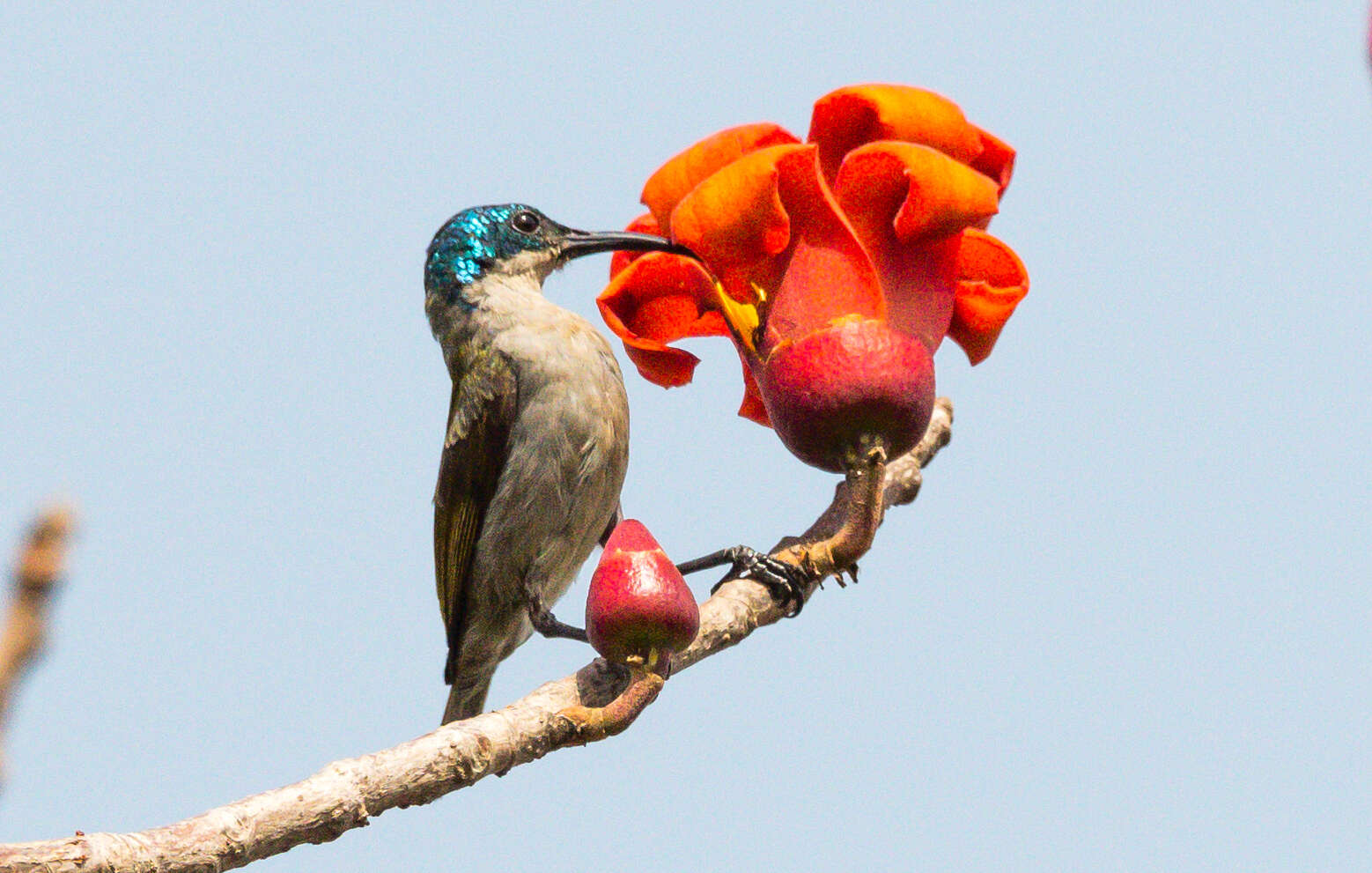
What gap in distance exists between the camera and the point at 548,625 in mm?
5805

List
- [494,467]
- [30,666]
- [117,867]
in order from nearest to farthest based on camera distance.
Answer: [30,666] < [117,867] < [494,467]

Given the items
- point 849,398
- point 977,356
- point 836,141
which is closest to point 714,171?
point 836,141

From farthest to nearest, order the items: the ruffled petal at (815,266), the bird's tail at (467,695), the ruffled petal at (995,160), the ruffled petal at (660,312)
Result: the bird's tail at (467,695) → the ruffled petal at (660,312) → the ruffled petal at (995,160) → the ruffled petal at (815,266)

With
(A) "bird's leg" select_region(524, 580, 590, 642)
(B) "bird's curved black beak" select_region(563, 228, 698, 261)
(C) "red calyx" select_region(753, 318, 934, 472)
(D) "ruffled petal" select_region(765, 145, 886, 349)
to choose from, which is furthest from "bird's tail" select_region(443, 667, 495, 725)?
(C) "red calyx" select_region(753, 318, 934, 472)

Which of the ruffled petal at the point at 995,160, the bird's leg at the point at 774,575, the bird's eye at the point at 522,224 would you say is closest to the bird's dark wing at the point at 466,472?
the bird's eye at the point at 522,224

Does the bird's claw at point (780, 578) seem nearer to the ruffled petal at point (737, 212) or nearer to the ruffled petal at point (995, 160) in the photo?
the ruffled petal at point (737, 212)

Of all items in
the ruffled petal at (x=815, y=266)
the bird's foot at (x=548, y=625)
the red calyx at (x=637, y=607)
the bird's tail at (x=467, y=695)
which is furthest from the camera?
the bird's tail at (x=467, y=695)

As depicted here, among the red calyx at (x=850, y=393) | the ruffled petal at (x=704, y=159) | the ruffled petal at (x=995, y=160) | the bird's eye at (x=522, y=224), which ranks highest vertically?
the bird's eye at (x=522, y=224)

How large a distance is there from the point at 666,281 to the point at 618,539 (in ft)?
3.32

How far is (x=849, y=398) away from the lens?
284cm

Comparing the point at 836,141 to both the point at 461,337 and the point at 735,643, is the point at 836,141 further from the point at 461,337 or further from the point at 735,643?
the point at 461,337

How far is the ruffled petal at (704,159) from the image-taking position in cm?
315

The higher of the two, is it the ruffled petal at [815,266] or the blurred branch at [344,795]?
the ruffled petal at [815,266]

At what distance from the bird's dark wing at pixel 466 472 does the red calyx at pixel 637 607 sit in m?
3.32
